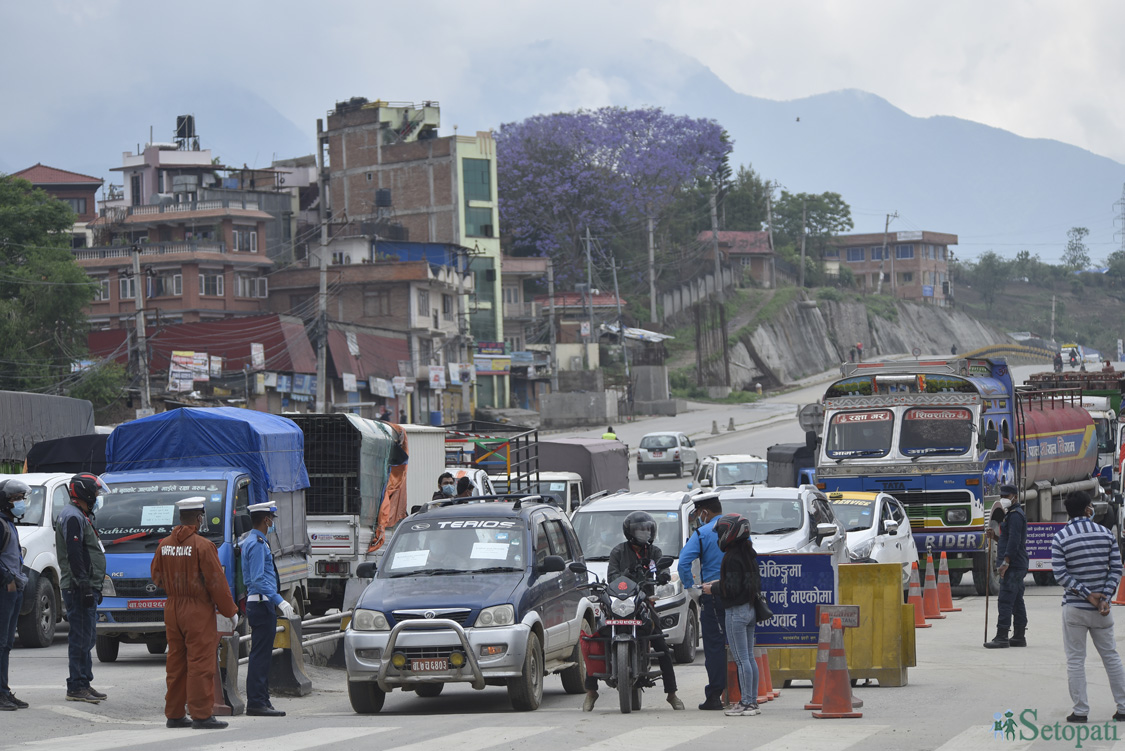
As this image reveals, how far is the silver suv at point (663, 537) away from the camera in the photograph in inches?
592

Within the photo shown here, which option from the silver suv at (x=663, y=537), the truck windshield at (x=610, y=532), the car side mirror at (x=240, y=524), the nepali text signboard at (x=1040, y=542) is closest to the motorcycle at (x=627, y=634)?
the silver suv at (x=663, y=537)

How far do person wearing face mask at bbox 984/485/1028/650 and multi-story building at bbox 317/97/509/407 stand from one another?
2551 inches

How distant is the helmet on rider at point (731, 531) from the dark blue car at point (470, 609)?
5.96 feet

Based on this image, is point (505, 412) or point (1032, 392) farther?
point (505, 412)

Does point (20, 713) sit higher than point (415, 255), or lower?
lower

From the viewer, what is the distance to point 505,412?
7644 cm

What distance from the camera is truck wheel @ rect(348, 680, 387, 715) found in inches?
468

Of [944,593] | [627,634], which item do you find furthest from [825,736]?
[944,593]

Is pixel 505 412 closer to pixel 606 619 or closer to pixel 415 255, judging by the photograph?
pixel 415 255

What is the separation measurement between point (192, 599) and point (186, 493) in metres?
5.72

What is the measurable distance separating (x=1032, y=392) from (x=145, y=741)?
69.6 feet

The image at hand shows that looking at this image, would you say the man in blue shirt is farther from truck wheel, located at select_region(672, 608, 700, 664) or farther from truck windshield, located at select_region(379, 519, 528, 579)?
truck wheel, located at select_region(672, 608, 700, 664)

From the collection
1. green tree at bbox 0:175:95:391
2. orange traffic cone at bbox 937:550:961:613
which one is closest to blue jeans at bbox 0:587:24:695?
orange traffic cone at bbox 937:550:961:613

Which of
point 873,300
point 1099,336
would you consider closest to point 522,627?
point 873,300
